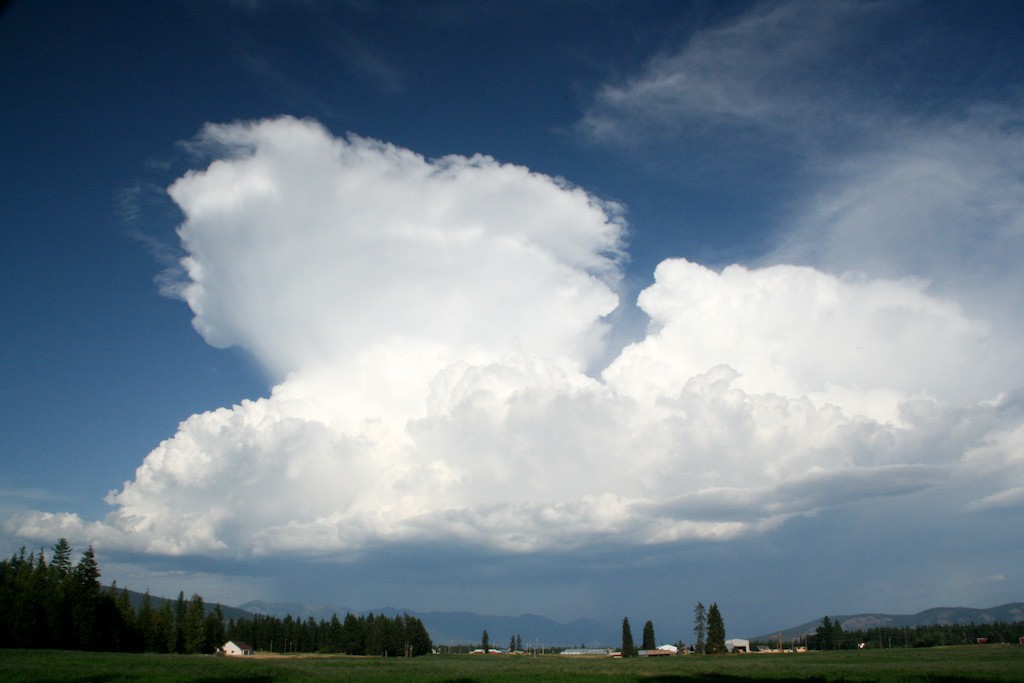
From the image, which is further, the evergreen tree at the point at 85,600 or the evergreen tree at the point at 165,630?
the evergreen tree at the point at 165,630

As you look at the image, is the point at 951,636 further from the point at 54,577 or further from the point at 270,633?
the point at 54,577

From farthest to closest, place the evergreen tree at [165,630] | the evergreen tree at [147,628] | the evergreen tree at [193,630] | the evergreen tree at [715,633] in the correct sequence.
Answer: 1. the evergreen tree at [715,633]
2. the evergreen tree at [193,630]
3. the evergreen tree at [165,630]
4. the evergreen tree at [147,628]

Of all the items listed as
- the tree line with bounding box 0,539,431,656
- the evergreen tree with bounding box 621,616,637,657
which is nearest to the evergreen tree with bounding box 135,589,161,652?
the tree line with bounding box 0,539,431,656

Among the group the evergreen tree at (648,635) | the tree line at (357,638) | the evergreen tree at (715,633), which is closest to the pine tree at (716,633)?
the evergreen tree at (715,633)

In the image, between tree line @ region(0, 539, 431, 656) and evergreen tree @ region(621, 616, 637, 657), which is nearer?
tree line @ region(0, 539, 431, 656)

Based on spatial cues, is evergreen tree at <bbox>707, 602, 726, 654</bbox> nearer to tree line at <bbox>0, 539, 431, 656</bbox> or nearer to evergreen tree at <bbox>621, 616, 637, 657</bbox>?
evergreen tree at <bbox>621, 616, 637, 657</bbox>

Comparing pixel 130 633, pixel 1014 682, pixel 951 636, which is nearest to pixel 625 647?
pixel 951 636

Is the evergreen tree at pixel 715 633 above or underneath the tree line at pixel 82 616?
underneath

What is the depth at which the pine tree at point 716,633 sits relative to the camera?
159 m

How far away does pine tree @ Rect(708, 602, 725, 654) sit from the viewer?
15875 cm

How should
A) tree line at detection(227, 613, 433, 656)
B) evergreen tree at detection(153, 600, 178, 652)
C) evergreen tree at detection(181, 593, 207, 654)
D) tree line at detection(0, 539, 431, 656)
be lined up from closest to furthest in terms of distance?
tree line at detection(0, 539, 431, 656) < evergreen tree at detection(153, 600, 178, 652) < evergreen tree at detection(181, 593, 207, 654) < tree line at detection(227, 613, 433, 656)

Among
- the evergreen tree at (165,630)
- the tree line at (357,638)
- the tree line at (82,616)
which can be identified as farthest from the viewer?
the tree line at (357,638)

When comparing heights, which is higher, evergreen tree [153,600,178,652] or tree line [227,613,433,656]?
evergreen tree [153,600,178,652]

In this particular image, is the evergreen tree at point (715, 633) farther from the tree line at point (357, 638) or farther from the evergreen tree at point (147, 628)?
the evergreen tree at point (147, 628)
